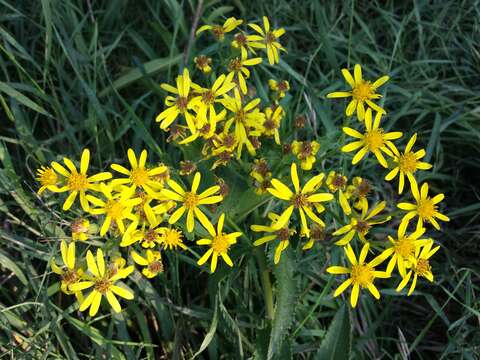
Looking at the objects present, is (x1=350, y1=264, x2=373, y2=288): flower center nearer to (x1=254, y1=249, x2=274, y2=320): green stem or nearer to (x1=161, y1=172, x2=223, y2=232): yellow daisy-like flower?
(x1=254, y1=249, x2=274, y2=320): green stem

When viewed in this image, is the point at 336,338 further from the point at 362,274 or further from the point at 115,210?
the point at 115,210

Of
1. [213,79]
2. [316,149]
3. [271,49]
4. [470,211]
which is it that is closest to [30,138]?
[213,79]

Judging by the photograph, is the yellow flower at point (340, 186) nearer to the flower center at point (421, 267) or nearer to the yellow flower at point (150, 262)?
the flower center at point (421, 267)

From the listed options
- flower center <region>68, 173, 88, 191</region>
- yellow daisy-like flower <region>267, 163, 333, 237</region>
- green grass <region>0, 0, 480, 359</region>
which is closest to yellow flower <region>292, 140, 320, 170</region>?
yellow daisy-like flower <region>267, 163, 333, 237</region>

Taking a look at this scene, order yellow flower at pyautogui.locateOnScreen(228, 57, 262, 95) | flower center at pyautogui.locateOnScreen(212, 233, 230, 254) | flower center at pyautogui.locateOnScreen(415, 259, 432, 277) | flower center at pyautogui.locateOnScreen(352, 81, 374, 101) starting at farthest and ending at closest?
yellow flower at pyautogui.locateOnScreen(228, 57, 262, 95)
flower center at pyautogui.locateOnScreen(352, 81, 374, 101)
flower center at pyautogui.locateOnScreen(415, 259, 432, 277)
flower center at pyautogui.locateOnScreen(212, 233, 230, 254)

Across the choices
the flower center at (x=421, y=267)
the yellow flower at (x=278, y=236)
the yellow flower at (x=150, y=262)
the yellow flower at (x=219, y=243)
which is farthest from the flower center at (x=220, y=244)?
the flower center at (x=421, y=267)
